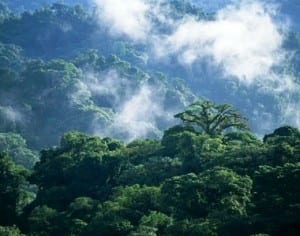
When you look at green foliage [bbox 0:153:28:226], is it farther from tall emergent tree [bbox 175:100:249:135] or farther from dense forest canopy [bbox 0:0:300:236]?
tall emergent tree [bbox 175:100:249:135]

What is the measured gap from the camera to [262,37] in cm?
17650

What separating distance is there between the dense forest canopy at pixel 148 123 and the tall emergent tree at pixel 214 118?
0.14m

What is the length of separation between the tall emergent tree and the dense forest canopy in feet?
0.45

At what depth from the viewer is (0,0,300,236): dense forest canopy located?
3359 centimetres

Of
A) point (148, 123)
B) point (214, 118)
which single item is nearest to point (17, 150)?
point (148, 123)

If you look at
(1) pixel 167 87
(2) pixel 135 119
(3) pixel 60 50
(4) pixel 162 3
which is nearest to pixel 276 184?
(2) pixel 135 119

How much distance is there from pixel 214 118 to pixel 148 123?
231 feet

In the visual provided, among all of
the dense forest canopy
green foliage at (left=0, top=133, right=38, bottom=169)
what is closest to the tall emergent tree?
the dense forest canopy

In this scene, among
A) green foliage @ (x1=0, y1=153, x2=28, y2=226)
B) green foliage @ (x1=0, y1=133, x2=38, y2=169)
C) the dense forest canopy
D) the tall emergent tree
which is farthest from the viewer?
green foliage @ (x1=0, y1=133, x2=38, y2=169)

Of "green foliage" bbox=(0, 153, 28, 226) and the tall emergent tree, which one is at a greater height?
the tall emergent tree

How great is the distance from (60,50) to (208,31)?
42519 millimetres

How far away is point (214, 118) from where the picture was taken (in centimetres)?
5228

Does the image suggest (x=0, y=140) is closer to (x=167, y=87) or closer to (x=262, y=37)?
(x=167, y=87)

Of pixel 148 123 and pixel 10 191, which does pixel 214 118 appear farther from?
pixel 148 123
